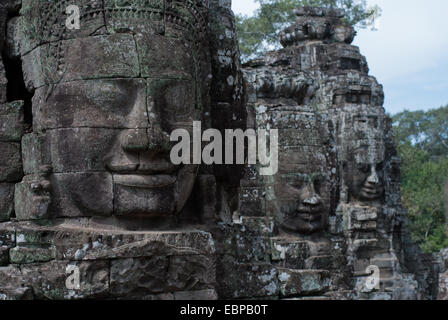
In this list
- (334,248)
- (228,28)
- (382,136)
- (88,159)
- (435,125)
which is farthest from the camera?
(435,125)

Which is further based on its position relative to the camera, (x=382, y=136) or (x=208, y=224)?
(x=382, y=136)

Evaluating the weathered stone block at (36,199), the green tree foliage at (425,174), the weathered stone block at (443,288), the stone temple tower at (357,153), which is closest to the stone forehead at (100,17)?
the weathered stone block at (36,199)

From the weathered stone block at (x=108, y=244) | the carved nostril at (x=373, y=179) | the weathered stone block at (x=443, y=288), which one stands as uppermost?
the carved nostril at (x=373, y=179)

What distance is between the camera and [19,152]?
5.14 meters

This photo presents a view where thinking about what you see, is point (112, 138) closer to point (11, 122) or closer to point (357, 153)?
point (11, 122)

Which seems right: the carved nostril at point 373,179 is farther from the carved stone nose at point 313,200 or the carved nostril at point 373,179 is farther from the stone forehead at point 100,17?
the stone forehead at point 100,17

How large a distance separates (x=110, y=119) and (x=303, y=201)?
18.7ft

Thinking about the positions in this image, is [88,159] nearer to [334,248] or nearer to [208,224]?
[208,224]

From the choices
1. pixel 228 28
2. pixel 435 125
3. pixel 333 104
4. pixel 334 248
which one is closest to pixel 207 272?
pixel 228 28

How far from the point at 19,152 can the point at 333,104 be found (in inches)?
398

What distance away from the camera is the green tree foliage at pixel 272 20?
27.0 metres

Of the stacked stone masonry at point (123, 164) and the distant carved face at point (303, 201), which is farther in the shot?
the distant carved face at point (303, 201)

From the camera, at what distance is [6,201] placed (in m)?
5.08

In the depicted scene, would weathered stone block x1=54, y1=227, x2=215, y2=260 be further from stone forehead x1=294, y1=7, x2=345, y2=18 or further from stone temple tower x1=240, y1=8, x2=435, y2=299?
stone forehead x1=294, y1=7, x2=345, y2=18
